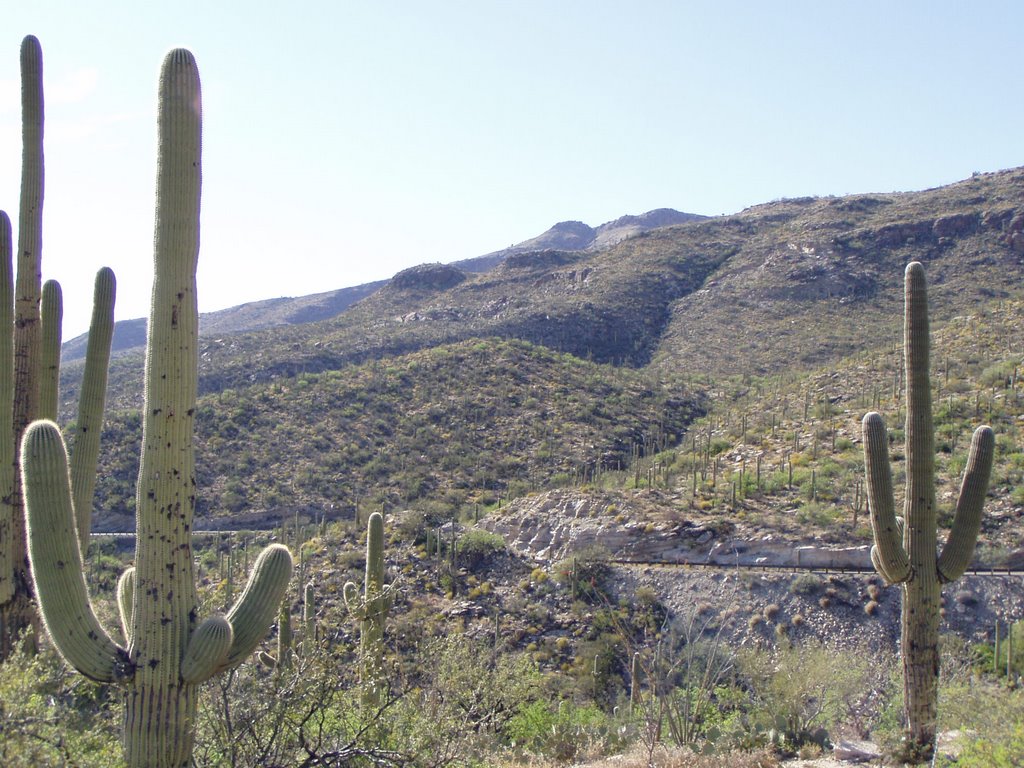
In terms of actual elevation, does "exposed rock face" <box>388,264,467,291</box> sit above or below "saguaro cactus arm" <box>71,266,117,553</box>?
above

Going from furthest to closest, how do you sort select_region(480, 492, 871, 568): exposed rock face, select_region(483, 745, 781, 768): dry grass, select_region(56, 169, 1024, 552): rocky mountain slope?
select_region(56, 169, 1024, 552): rocky mountain slope, select_region(480, 492, 871, 568): exposed rock face, select_region(483, 745, 781, 768): dry grass

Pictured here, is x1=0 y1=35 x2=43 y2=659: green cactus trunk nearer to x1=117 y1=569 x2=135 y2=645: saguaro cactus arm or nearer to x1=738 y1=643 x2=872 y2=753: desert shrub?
x1=117 y1=569 x2=135 y2=645: saguaro cactus arm

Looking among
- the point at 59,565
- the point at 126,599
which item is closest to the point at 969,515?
the point at 126,599

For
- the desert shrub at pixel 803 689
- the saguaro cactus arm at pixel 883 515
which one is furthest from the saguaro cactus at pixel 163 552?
the desert shrub at pixel 803 689

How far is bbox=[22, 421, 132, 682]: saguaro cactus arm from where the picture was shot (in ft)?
21.7

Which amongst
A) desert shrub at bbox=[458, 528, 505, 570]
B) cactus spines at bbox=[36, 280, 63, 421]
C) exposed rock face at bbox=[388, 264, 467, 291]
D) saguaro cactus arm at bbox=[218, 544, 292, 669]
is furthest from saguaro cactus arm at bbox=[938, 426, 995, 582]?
exposed rock face at bbox=[388, 264, 467, 291]

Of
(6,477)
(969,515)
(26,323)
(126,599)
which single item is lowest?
(969,515)

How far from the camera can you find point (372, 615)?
33.8 ft

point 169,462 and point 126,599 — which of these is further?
point 126,599

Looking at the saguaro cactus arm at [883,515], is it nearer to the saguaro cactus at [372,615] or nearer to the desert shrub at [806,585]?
the saguaro cactus at [372,615]

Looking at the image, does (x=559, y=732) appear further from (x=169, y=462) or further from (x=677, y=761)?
(x=169, y=462)

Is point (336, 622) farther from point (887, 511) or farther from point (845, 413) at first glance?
point (845, 413)

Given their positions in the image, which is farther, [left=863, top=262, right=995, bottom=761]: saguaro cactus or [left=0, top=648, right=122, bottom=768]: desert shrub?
[left=863, top=262, right=995, bottom=761]: saguaro cactus

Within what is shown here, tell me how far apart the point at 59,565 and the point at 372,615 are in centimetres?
417
